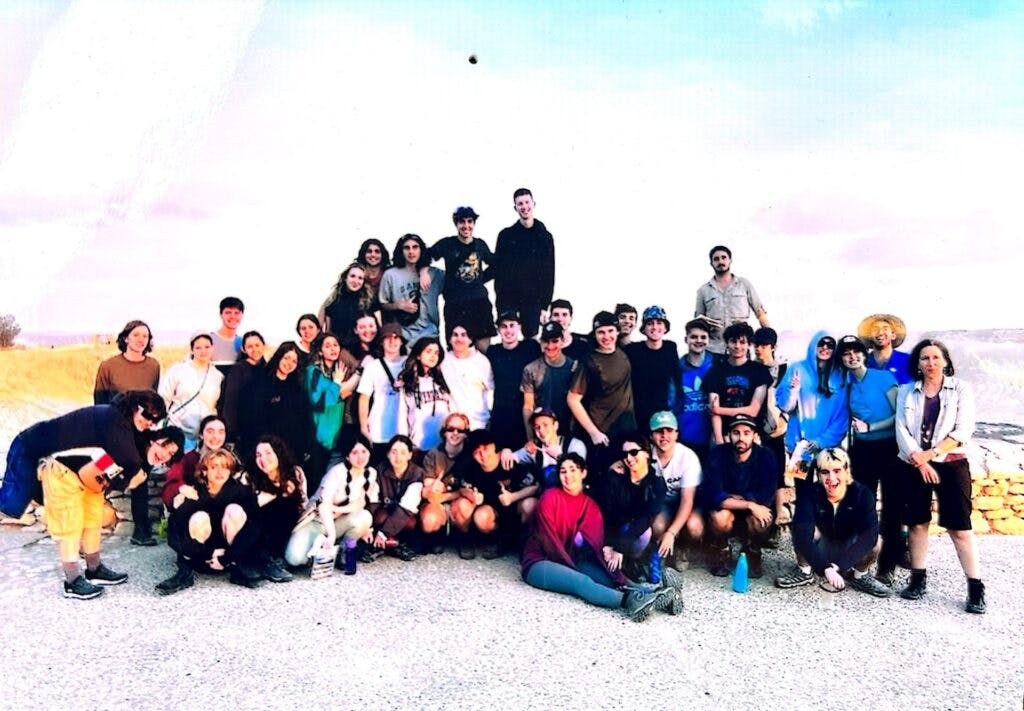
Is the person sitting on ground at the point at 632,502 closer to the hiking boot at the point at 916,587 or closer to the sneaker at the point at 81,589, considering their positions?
the hiking boot at the point at 916,587

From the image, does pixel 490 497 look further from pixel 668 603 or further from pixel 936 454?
pixel 936 454

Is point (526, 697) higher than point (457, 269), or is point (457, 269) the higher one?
point (457, 269)

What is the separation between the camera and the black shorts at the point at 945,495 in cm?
562

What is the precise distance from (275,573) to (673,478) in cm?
300

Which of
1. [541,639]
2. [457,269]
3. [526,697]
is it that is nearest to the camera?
[526,697]

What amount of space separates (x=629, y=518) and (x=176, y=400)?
12.5 ft

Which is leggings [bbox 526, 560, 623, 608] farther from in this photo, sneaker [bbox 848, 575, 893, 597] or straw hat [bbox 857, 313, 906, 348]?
Answer: straw hat [bbox 857, 313, 906, 348]

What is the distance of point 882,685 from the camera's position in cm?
442

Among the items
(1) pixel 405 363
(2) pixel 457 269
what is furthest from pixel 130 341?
(2) pixel 457 269

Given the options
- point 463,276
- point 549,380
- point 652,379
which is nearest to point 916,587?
point 652,379

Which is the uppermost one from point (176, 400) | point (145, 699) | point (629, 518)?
point (176, 400)

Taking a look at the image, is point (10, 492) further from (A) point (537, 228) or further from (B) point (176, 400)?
(A) point (537, 228)

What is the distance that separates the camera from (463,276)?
752cm

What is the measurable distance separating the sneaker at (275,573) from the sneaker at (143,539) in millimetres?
1539
